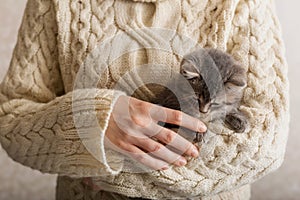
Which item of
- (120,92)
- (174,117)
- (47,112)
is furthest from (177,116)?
(47,112)

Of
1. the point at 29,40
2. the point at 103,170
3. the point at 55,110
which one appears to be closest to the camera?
the point at 103,170

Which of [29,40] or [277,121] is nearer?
[277,121]

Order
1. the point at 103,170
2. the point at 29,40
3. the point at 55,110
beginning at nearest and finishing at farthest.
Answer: the point at 103,170 → the point at 55,110 → the point at 29,40

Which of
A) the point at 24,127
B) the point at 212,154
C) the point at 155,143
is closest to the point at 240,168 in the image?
the point at 212,154

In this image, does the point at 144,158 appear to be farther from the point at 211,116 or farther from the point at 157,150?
the point at 211,116

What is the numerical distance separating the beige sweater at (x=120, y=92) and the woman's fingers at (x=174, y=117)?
A: 0.06 meters

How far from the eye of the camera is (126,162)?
966 millimetres

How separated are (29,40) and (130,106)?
34 cm

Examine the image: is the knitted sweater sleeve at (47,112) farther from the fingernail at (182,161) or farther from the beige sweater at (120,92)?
the fingernail at (182,161)

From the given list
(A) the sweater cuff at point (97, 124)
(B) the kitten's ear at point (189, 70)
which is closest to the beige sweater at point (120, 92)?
(A) the sweater cuff at point (97, 124)

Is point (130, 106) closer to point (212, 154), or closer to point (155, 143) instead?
point (155, 143)

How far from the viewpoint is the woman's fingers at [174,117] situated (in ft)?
3.04

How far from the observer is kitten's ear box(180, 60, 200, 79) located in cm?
91

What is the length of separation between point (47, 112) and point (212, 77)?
338 millimetres
